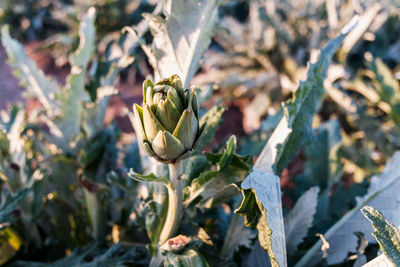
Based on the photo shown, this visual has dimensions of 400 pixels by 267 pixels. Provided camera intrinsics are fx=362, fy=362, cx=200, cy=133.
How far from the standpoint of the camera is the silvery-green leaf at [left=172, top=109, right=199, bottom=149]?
0.51 metres

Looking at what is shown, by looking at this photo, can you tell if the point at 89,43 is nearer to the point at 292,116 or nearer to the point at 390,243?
the point at 292,116

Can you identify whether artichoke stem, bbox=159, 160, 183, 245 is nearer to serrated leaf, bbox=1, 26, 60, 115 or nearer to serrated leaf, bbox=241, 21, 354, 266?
serrated leaf, bbox=241, 21, 354, 266

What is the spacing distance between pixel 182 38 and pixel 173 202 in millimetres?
341

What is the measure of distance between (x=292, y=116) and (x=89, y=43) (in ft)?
1.90

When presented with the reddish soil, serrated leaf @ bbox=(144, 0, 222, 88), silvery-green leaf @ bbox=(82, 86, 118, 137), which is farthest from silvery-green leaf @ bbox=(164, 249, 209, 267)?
the reddish soil

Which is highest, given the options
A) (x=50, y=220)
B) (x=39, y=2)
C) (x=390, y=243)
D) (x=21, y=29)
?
(x=390, y=243)

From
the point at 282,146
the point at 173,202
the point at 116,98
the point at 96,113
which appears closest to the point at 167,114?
the point at 173,202

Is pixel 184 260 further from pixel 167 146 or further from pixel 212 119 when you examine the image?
pixel 212 119

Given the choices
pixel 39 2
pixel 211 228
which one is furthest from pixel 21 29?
pixel 211 228

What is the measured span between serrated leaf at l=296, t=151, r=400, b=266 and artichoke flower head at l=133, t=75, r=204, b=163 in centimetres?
43

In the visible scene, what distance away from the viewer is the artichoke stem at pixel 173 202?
60 cm

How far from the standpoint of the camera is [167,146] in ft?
1.70

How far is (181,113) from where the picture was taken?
0.52 metres

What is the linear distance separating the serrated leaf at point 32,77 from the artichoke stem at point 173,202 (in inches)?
22.6
